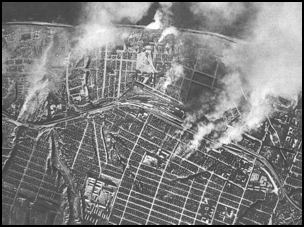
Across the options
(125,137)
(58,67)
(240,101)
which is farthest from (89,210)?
(240,101)

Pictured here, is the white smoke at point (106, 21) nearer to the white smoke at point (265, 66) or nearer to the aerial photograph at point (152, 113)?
the aerial photograph at point (152, 113)

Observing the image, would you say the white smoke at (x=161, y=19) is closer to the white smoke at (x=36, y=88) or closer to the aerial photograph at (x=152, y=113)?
the aerial photograph at (x=152, y=113)

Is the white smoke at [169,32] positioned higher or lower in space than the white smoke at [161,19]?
lower

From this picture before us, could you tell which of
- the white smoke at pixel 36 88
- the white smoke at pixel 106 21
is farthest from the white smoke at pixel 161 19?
the white smoke at pixel 36 88

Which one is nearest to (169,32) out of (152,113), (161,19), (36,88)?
(161,19)

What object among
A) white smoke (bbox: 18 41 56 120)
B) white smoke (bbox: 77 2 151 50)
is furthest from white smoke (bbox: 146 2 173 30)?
white smoke (bbox: 18 41 56 120)

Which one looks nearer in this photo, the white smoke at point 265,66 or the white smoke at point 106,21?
the white smoke at point 265,66

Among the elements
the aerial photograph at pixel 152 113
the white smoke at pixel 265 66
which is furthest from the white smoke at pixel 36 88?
the white smoke at pixel 265 66
